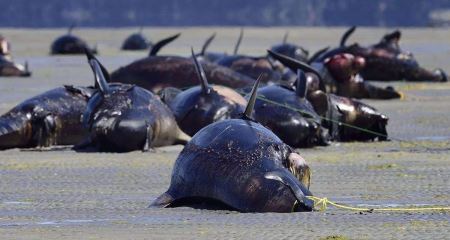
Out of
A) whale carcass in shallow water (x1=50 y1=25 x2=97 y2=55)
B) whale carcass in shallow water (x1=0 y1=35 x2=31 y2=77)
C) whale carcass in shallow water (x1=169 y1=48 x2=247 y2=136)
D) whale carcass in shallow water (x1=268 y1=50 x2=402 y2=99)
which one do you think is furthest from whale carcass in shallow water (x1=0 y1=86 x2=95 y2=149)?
whale carcass in shallow water (x1=50 y1=25 x2=97 y2=55)

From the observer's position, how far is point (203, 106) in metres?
13.6

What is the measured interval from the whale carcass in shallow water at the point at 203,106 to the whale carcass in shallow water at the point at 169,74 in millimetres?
5149

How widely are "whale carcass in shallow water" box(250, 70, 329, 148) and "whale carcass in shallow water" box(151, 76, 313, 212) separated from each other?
418 cm

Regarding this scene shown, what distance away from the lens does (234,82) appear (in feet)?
64.1

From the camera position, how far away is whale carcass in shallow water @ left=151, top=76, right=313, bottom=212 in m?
8.31

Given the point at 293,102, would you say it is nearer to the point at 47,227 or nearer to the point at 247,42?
the point at 47,227

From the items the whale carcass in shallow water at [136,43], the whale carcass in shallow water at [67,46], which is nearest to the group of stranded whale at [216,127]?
the whale carcass in shallow water at [67,46]

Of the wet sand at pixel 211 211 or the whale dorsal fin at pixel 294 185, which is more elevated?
the whale dorsal fin at pixel 294 185

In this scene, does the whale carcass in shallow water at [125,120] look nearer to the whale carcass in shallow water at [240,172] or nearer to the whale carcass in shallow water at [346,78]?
the whale carcass in shallow water at [240,172]

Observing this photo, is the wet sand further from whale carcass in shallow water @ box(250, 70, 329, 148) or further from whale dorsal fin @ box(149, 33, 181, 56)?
whale dorsal fin @ box(149, 33, 181, 56)

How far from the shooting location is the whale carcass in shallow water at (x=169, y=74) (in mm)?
19172

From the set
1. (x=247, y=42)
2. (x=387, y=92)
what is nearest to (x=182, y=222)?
(x=387, y=92)

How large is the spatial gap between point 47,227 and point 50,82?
60.0 feet

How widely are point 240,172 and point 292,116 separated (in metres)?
4.84
